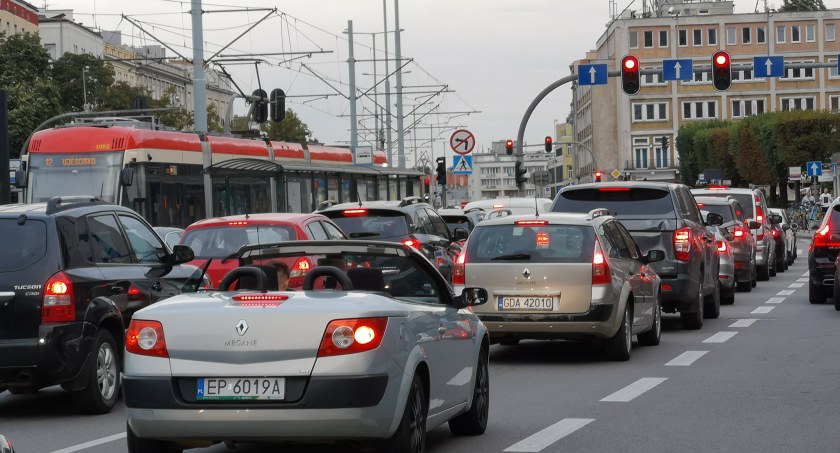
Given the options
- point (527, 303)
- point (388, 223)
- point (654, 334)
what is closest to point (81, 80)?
point (388, 223)

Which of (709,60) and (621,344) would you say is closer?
(621,344)

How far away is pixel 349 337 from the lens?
25.6 feet

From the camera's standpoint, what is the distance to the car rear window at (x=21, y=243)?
1174 centimetres

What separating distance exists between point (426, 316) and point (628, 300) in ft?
24.2

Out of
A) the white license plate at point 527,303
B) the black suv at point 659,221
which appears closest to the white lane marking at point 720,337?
the black suv at point 659,221

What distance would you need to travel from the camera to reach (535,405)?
39.0ft

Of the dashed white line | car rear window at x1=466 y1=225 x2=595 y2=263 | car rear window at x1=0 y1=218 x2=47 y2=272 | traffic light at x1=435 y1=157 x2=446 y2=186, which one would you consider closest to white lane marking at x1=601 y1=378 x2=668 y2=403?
car rear window at x1=466 y1=225 x2=595 y2=263

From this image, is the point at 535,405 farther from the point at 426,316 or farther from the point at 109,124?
the point at 109,124

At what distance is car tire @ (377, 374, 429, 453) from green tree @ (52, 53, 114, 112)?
298 ft

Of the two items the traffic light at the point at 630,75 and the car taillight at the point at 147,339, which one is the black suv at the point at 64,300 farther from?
the traffic light at the point at 630,75

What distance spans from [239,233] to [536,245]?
3.24 metres

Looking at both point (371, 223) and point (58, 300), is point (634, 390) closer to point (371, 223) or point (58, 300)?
point (58, 300)

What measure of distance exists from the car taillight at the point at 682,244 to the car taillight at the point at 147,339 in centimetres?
1209

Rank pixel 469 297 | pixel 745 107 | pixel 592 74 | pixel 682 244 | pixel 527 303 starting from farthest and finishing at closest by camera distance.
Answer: pixel 745 107 → pixel 592 74 → pixel 682 244 → pixel 527 303 → pixel 469 297
